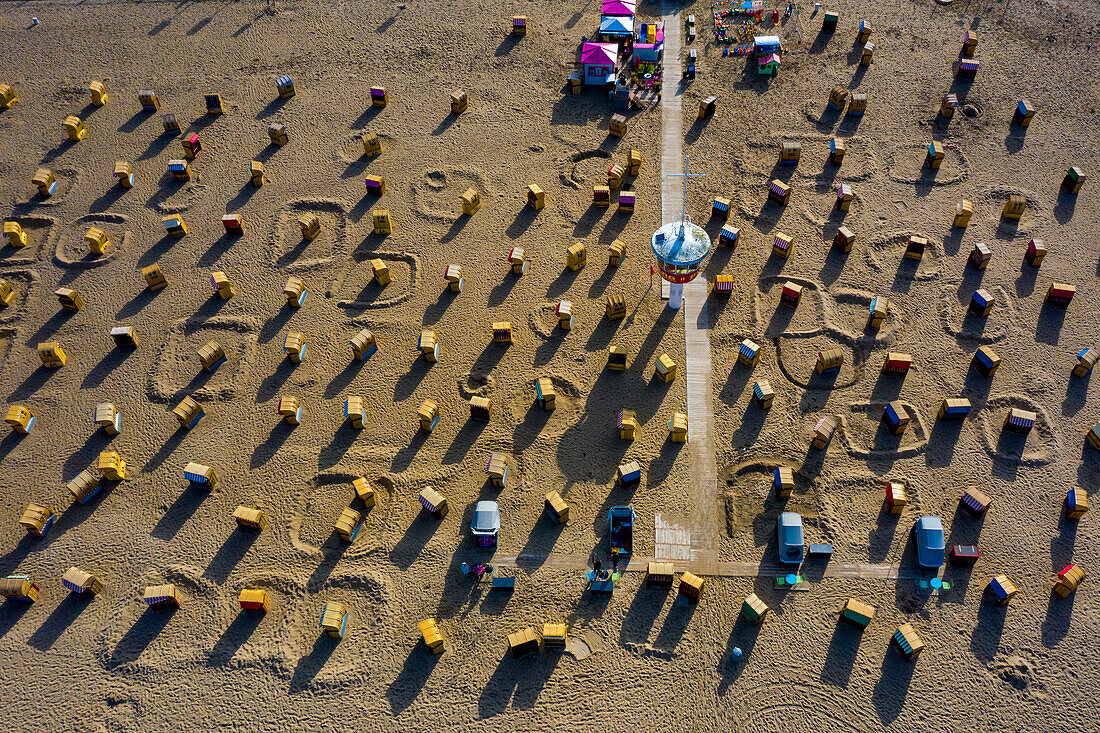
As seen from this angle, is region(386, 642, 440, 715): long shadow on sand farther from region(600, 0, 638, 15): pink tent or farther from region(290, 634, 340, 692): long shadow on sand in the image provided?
region(600, 0, 638, 15): pink tent

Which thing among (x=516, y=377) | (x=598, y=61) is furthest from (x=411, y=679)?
(x=598, y=61)

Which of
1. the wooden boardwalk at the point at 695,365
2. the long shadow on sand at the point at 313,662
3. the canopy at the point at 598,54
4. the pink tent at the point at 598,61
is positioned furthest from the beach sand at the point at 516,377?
the canopy at the point at 598,54

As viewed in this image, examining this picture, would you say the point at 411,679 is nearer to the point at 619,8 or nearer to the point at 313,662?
the point at 313,662

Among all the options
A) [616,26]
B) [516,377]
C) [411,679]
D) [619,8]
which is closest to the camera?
[411,679]

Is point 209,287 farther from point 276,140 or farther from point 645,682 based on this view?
point 645,682

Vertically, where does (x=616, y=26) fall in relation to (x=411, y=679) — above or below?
above

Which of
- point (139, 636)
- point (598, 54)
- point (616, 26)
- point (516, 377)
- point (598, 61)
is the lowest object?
point (139, 636)

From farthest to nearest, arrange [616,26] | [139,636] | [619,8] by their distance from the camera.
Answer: [619,8] < [616,26] < [139,636]

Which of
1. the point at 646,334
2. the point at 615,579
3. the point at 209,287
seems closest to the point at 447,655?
the point at 615,579
